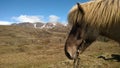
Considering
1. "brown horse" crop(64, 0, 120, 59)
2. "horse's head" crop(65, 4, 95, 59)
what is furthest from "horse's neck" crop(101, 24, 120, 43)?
"horse's head" crop(65, 4, 95, 59)

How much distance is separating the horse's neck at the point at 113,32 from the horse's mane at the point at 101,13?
0.08 metres

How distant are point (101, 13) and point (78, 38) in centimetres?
72

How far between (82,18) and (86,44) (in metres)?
0.49

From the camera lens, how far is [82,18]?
431cm

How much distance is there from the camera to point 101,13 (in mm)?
4016

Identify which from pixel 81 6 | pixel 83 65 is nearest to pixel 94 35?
pixel 81 6

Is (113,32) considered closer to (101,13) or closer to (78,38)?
(101,13)

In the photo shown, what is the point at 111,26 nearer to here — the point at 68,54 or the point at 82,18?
the point at 82,18

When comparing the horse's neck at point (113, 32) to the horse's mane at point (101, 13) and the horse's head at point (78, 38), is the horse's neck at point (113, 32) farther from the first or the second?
the horse's head at point (78, 38)

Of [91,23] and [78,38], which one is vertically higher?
[91,23]

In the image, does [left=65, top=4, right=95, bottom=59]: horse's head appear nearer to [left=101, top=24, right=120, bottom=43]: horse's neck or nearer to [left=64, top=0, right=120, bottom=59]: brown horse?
[left=64, top=0, right=120, bottom=59]: brown horse

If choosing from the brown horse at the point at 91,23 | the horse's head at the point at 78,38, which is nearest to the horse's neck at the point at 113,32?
the brown horse at the point at 91,23

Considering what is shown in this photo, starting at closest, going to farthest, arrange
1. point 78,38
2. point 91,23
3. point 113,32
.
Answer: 1. point 113,32
2. point 91,23
3. point 78,38

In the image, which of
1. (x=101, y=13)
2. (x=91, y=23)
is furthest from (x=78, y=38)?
(x=101, y=13)
